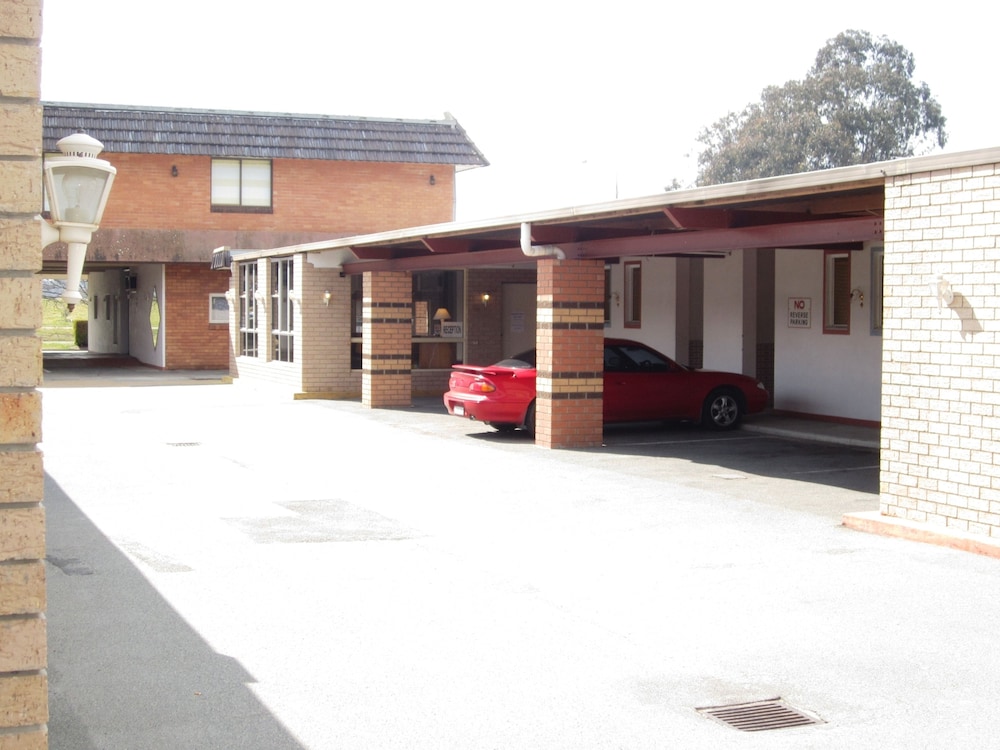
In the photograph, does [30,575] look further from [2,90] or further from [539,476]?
[539,476]

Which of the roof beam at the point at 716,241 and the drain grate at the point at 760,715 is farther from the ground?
the roof beam at the point at 716,241

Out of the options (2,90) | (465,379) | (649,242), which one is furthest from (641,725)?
(465,379)

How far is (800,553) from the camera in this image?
953 centimetres

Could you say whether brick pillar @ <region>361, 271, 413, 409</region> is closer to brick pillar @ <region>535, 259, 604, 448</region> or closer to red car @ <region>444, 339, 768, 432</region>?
red car @ <region>444, 339, 768, 432</region>

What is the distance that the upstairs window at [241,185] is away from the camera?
34.9m

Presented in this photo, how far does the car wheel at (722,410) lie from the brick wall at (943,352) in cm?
868

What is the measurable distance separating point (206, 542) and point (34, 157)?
6506mm

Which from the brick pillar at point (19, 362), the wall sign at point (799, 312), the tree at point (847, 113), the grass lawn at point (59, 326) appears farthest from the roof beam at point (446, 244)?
the tree at point (847, 113)

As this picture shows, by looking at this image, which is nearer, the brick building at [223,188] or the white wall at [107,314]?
the brick building at [223,188]

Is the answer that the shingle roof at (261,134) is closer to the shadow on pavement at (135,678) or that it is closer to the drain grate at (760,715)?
the shadow on pavement at (135,678)

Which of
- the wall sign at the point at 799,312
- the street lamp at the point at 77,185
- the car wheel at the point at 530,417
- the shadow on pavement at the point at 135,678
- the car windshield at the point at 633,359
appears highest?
the street lamp at the point at 77,185

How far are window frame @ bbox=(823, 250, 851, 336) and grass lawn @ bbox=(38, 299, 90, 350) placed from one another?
129ft

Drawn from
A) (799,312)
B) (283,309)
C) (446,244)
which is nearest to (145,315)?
(283,309)

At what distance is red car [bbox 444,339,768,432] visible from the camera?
57.6ft
